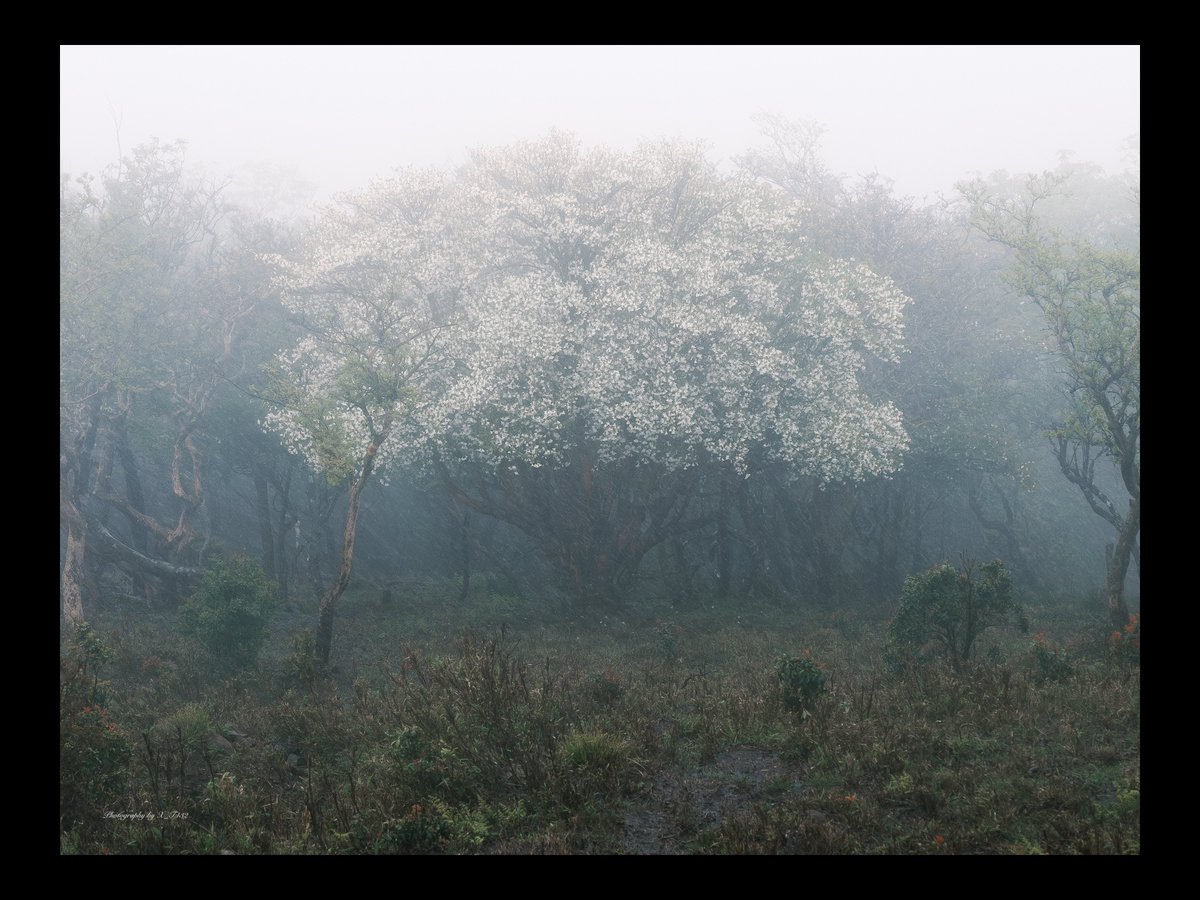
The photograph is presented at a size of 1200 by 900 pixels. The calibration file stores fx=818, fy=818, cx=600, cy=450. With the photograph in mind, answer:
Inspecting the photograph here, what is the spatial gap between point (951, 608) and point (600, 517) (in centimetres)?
1462

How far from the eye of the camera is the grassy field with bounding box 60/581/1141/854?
8.79m

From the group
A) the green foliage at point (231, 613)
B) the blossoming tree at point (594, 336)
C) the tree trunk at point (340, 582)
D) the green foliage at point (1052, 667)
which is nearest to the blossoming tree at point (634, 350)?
the blossoming tree at point (594, 336)

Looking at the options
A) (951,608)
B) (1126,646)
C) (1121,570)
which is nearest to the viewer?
(1126,646)

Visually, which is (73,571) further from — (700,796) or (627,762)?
(700,796)

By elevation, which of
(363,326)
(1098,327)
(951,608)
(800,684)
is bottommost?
(800,684)

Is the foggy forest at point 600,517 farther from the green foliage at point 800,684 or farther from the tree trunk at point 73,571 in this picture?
the tree trunk at point 73,571

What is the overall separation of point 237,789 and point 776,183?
38.2m

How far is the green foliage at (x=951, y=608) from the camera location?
17062 millimetres

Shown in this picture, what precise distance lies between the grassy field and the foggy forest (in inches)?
2.7

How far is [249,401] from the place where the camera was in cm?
3444

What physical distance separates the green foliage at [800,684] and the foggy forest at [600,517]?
6 centimetres

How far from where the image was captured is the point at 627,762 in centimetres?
1041

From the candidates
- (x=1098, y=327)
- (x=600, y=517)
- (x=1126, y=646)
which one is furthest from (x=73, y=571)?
(x=1098, y=327)

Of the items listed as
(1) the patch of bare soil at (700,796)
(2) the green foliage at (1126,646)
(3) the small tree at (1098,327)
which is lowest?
(1) the patch of bare soil at (700,796)
